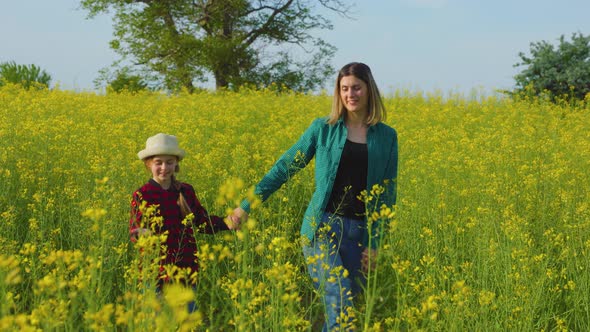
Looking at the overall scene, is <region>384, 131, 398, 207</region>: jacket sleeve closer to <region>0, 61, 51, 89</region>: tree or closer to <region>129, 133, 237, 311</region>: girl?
<region>129, 133, 237, 311</region>: girl

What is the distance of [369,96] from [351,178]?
50 centimetres

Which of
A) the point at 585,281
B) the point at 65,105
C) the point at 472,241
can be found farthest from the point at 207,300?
the point at 65,105

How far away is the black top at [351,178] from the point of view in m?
3.51

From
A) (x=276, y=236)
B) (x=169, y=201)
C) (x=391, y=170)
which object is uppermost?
(x=391, y=170)

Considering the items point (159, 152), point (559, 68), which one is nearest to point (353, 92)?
point (159, 152)

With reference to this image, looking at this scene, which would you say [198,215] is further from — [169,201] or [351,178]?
[351,178]

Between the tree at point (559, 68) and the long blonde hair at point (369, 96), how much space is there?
41.0 feet

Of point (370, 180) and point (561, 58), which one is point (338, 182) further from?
point (561, 58)

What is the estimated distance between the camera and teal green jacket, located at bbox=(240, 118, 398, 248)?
3482 mm

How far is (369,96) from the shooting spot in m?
3.58

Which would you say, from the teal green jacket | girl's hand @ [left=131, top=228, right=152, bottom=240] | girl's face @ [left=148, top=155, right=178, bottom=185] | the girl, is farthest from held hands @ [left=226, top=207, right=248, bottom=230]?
girl's face @ [left=148, top=155, right=178, bottom=185]

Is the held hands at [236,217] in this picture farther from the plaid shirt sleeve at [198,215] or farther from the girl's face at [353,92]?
the girl's face at [353,92]

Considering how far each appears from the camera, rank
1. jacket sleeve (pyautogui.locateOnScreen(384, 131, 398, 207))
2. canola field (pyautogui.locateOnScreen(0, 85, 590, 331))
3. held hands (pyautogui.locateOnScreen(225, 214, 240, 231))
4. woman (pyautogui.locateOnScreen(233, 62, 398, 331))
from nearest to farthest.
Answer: canola field (pyautogui.locateOnScreen(0, 85, 590, 331)) → held hands (pyautogui.locateOnScreen(225, 214, 240, 231)) → woman (pyautogui.locateOnScreen(233, 62, 398, 331)) → jacket sleeve (pyautogui.locateOnScreen(384, 131, 398, 207))

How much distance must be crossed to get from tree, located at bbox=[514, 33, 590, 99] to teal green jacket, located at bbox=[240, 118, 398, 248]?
1245 cm
